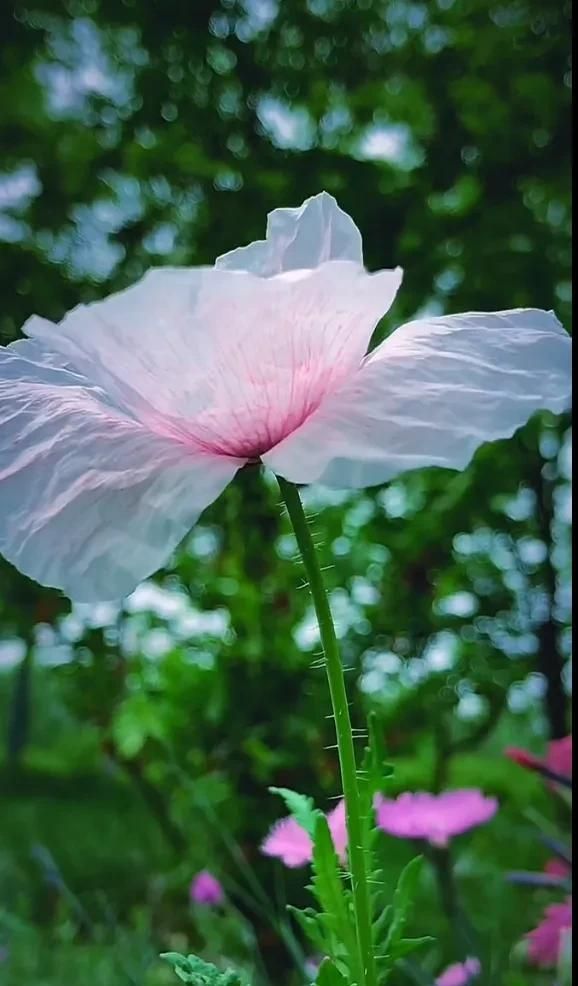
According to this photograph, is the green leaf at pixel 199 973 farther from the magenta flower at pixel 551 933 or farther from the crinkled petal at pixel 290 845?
the magenta flower at pixel 551 933

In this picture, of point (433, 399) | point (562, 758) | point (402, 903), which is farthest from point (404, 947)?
point (562, 758)

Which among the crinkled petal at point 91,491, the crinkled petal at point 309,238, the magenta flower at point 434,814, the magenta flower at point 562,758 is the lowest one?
the magenta flower at point 434,814

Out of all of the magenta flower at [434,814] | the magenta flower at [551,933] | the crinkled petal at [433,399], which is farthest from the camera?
the magenta flower at [551,933]

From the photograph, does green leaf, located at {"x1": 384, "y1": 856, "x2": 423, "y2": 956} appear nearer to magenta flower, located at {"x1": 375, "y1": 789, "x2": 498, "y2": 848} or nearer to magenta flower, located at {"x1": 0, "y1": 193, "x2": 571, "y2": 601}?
magenta flower, located at {"x1": 0, "y1": 193, "x2": 571, "y2": 601}

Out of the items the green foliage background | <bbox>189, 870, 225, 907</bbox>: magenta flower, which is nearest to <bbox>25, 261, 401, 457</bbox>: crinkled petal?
<bbox>189, 870, 225, 907</bbox>: magenta flower

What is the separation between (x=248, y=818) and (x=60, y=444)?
2.32 feet

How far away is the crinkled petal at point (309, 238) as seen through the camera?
263 mm

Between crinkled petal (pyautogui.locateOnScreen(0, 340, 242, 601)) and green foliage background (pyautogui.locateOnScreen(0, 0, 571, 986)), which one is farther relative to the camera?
green foliage background (pyautogui.locateOnScreen(0, 0, 571, 986))

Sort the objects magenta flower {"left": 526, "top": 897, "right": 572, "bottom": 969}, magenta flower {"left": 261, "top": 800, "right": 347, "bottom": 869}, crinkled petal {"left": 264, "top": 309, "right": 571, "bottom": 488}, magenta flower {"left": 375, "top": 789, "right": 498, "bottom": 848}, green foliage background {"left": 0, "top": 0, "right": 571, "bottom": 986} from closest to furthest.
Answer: crinkled petal {"left": 264, "top": 309, "right": 571, "bottom": 488} < magenta flower {"left": 261, "top": 800, "right": 347, "bottom": 869} < magenta flower {"left": 375, "top": 789, "right": 498, "bottom": 848} < magenta flower {"left": 526, "top": 897, "right": 572, "bottom": 969} < green foliage background {"left": 0, "top": 0, "right": 571, "bottom": 986}

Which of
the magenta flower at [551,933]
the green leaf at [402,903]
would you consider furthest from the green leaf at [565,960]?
the green leaf at [402,903]

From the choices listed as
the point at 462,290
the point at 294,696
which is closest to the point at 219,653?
the point at 294,696

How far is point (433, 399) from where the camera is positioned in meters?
0.22

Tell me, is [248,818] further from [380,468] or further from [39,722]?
[380,468]

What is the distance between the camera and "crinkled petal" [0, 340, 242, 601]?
21 centimetres
